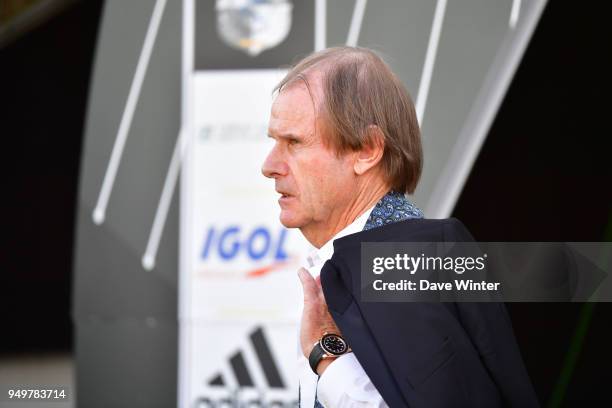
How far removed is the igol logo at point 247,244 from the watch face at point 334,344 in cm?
236

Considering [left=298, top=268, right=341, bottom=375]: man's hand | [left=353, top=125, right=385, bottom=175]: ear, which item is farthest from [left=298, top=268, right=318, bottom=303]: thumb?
[left=353, top=125, right=385, bottom=175]: ear

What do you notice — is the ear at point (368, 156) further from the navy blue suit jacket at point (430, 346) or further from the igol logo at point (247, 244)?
the igol logo at point (247, 244)

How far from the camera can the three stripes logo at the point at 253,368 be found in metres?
3.91

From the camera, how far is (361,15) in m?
3.83

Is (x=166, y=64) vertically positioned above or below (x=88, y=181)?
above

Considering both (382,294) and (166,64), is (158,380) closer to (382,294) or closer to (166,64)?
(166,64)

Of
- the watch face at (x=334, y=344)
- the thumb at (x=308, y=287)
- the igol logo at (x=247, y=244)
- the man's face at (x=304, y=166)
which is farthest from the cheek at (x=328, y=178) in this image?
the igol logo at (x=247, y=244)

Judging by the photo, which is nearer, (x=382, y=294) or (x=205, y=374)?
(x=382, y=294)

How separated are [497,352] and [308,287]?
1.10 feet

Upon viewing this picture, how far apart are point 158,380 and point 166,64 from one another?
1.39 meters

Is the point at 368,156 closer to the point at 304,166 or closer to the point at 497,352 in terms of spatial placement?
the point at 304,166

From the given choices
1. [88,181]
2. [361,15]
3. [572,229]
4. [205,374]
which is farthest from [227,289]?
[572,229]

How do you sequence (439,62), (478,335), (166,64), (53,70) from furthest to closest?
(53,70), (166,64), (439,62), (478,335)

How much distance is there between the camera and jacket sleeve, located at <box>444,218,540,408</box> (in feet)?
4.91
